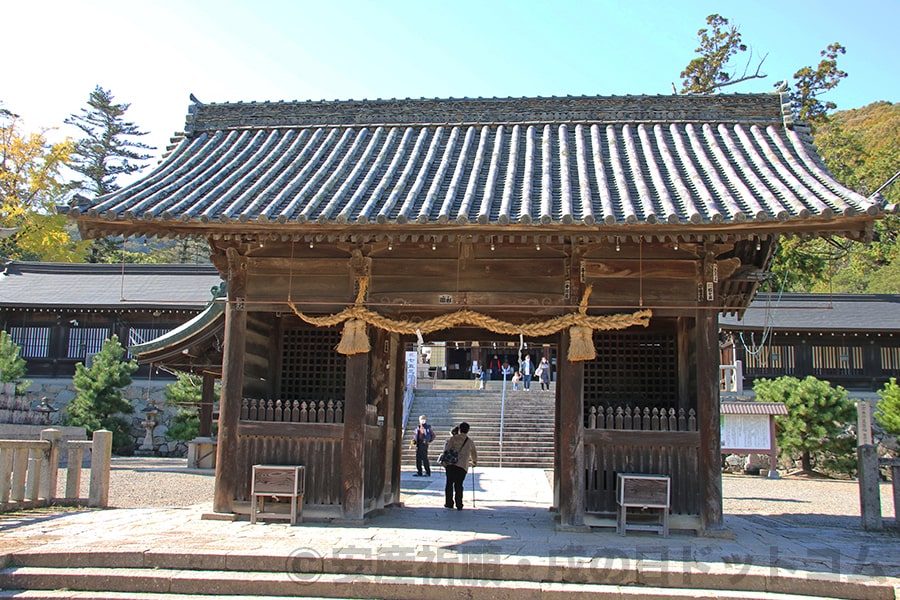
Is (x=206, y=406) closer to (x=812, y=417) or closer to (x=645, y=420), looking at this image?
(x=645, y=420)

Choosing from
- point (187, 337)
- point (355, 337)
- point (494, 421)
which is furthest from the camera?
point (494, 421)

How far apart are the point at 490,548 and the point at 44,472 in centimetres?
775

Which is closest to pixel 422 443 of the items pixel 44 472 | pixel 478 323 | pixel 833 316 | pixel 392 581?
pixel 44 472

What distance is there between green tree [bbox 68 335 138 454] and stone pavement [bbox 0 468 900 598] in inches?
615

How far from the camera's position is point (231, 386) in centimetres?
1071

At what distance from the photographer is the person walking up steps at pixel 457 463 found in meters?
12.9

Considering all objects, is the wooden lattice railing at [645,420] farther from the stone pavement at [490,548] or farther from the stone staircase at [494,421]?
the stone staircase at [494,421]

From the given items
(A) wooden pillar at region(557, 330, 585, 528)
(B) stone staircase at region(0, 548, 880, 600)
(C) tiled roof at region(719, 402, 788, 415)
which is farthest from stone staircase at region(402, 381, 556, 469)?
(B) stone staircase at region(0, 548, 880, 600)

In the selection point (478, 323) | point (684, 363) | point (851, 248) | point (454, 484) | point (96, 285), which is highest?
point (851, 248)

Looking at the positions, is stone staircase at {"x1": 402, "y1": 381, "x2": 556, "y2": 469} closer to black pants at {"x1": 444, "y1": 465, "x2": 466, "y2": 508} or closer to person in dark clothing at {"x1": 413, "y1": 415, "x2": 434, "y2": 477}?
person in dark clothing at {"x1": 413, "y1": 415, "x2": 434, "y2": 477}

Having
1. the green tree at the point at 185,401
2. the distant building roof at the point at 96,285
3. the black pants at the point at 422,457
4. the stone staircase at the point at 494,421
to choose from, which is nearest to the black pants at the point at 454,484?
the black pants at the point at 422,457

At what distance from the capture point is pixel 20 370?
78.8 feet

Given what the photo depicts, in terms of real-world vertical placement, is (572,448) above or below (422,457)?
above

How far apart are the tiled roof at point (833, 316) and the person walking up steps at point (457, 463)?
17036 millimetres
